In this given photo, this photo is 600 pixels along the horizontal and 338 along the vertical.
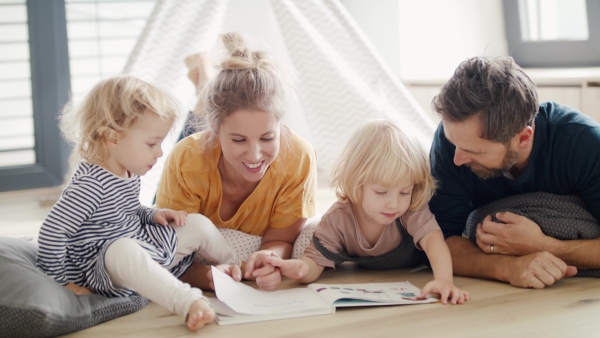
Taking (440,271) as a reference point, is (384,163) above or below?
above

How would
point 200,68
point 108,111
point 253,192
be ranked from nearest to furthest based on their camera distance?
point 108,111 → point 253,192 → point 200,68

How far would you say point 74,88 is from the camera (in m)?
3.39

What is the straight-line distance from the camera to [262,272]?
64.9 inches

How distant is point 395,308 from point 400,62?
7.25 feet

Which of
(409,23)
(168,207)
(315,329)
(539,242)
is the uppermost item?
(409,23)

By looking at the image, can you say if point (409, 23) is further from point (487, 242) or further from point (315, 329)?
point (315, 329)

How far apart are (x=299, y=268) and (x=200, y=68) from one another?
1.11 metres

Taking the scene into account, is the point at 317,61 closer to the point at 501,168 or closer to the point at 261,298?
the point at 501,168

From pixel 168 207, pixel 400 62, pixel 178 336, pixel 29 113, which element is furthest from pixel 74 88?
pixel 178 336

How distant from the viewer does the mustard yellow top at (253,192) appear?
181 centimetres

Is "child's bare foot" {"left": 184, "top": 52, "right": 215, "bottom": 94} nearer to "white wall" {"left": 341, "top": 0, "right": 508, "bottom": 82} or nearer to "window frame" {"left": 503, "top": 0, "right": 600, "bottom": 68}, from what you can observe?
"white wall" {"left": 341, "top": 0, "right": 508, "bottom": 82}

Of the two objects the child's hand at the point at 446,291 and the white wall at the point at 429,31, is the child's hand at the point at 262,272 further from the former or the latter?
the white wall at the point at 429,31

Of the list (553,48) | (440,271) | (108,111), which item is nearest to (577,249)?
(440,271)

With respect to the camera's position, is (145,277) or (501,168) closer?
(145,277)
